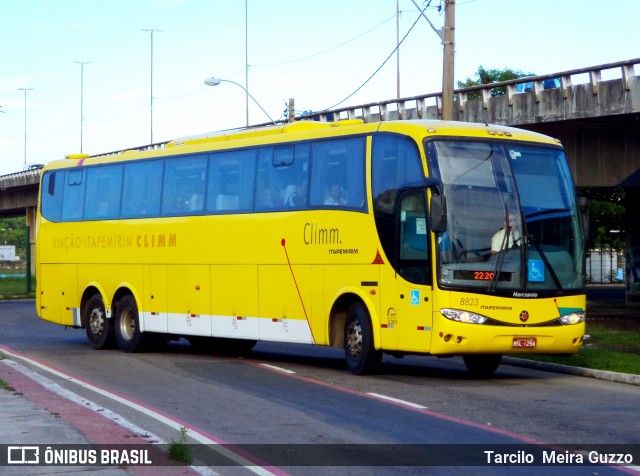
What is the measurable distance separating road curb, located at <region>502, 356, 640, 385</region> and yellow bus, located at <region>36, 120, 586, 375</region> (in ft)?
2.95

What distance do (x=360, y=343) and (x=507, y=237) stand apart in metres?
2.86

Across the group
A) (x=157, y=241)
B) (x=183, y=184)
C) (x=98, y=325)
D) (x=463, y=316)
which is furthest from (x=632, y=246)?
(x=463, y=316)

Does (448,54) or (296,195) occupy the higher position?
(448,54)

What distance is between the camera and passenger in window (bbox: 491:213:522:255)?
16891mm

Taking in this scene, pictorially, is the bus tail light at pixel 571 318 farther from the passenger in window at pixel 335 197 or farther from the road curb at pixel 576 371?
the passenger in window at pixel 335 197

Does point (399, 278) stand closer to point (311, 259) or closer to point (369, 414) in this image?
point (311, 259)

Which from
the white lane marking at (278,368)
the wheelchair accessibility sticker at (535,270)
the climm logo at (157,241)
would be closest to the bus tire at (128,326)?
the climm logo at (157,241)

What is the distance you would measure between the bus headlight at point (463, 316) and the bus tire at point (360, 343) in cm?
156

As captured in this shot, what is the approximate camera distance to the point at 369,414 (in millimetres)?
13336

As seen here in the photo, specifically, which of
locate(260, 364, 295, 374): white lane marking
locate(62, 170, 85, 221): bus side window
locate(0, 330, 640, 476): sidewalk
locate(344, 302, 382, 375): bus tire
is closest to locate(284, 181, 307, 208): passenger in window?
locate(344, 302, 382, 375): bus tire

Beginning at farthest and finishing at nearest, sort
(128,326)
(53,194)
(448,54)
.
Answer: (53,194), (448,54), (128,326)

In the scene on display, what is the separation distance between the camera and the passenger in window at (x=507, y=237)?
55.4 ft

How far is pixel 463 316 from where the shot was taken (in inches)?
655

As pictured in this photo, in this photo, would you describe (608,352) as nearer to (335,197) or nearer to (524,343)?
(524,343)
